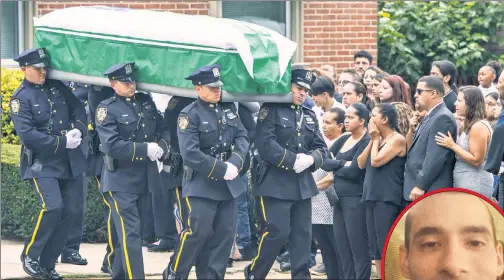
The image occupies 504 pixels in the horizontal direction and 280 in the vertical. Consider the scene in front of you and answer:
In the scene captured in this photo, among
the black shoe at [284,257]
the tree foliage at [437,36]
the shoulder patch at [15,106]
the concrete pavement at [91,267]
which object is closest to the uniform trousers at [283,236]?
the concrete pavement at [91,267]

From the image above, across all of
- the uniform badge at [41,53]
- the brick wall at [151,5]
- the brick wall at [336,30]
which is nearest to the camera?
the uniform badge at [41,53]

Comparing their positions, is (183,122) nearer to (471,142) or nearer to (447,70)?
(471,142)

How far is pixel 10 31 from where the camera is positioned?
514 inches

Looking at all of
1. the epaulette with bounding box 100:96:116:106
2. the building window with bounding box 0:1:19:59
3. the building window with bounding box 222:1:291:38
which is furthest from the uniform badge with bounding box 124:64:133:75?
the building window with bounding box 0:1:19:59

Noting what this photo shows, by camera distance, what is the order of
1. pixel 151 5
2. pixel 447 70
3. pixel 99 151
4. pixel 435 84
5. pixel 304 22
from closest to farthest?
1. pixel 435 84
2. pixel 99 151
3. pixel 447 70
4. pixel 151 5
5. pixel 304 22

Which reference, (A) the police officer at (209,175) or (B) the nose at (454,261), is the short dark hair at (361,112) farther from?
(B) the nose at (454,261)

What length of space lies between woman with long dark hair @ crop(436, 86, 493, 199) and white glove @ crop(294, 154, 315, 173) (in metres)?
1.03

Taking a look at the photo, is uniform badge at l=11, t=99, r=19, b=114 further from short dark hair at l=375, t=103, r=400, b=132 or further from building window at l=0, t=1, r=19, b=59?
building window at l=0, t=1, r=19, b=59

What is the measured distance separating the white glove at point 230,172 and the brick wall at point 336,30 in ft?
18.2

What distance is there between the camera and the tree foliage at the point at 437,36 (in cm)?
1491

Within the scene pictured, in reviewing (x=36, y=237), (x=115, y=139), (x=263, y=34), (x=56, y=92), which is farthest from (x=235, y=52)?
(x=36, y=237)

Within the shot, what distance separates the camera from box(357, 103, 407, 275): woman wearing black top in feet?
26.1

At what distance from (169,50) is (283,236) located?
1679mm

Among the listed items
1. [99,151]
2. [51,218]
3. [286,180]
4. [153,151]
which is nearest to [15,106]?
[99,151]
